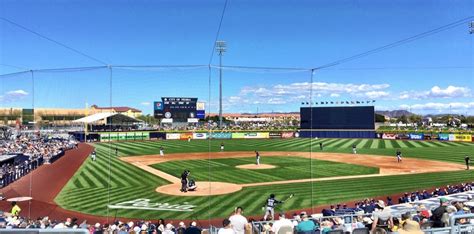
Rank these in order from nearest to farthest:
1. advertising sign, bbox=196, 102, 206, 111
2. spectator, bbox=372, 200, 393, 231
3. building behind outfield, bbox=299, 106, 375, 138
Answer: spectator, bbox=372, 200, 393, 231, advertising sign, bbox=196, 102, 206, 111, building behind outfield, bbox=299, 106, 375, 138

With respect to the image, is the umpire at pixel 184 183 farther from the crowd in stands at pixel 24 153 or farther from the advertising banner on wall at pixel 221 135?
the advertising banner on wall at pixel 221 135

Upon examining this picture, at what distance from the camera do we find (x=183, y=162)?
1282 inches

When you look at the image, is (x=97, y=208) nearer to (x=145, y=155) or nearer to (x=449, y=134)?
(x=145, y=155)

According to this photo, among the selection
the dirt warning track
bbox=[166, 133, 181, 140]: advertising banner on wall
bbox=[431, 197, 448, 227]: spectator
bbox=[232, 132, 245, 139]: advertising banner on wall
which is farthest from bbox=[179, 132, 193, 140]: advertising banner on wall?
bbox=[431, 197, 448, 227]: spectator

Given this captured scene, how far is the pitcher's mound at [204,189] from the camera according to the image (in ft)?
63.7

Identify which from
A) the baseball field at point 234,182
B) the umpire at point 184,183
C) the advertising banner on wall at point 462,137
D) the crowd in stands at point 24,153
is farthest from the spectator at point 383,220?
A: the advertising banner on wall at point 462,137

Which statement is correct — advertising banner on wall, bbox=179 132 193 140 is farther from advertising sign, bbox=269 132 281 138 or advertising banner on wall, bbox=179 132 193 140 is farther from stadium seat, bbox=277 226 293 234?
stadium seat, bbox=277 226 293 234

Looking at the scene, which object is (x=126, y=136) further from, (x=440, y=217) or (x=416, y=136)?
(x=440, y=217)

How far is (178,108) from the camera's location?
728 inches

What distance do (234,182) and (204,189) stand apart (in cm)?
Result: 266

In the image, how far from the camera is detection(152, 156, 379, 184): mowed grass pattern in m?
24.5

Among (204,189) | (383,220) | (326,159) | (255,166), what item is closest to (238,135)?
(326,159)

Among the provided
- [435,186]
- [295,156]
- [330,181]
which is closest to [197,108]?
[330,181]

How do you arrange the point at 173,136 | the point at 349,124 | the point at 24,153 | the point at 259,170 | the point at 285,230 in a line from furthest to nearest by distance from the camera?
the point at 173,136
the point at 349,124
the point at 259,170
the point at 24,153
the point at 285,230
